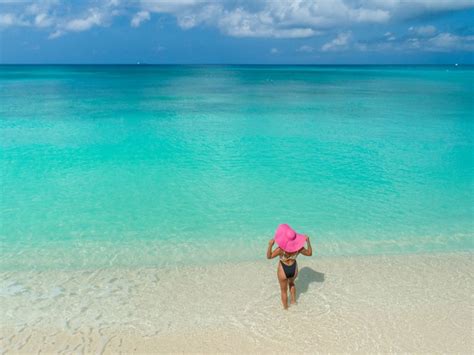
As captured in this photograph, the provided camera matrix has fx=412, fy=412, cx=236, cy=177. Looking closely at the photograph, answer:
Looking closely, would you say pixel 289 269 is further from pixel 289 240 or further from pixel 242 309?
pixel 242 309

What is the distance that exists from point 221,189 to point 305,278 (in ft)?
16.0

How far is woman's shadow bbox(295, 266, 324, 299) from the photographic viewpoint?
6.75m

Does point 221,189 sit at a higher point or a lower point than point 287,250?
lower

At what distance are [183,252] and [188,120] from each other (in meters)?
15.5

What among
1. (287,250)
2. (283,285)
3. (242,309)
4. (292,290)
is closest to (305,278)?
(292,290)

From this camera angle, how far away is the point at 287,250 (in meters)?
5.45

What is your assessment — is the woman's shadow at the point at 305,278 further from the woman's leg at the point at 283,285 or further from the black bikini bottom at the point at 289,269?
the black bikini bottom at the point at 289,269

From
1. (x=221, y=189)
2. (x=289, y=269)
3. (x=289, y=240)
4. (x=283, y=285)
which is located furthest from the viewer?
(x=221, y=189)

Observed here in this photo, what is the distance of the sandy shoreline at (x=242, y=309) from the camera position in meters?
5.56

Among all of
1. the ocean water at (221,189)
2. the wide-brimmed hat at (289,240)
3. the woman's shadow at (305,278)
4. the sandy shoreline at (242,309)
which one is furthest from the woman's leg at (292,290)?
the ocean water at (221,189)

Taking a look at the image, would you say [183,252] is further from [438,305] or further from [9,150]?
[9,150]

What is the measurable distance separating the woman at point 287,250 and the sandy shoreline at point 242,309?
2.03 ft

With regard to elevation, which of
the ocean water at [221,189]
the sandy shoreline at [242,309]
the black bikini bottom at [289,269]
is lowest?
the sandy shoreline at [242,309]

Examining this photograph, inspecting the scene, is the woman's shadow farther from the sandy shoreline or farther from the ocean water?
the ocean water
